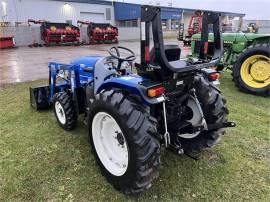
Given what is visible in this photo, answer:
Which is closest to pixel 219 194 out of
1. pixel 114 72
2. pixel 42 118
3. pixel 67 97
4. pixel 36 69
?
pixel 114 72

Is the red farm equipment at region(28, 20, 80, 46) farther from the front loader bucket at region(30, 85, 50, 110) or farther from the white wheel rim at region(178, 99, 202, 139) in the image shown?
the white wheel rim at region(178, 99, 202, 139)

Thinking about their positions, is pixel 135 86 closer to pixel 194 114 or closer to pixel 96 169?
pixel 194 114

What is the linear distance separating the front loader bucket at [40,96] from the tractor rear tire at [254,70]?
13.4 feet

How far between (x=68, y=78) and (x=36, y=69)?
17.9 ft

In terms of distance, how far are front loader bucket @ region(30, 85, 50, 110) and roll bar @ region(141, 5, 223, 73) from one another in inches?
108

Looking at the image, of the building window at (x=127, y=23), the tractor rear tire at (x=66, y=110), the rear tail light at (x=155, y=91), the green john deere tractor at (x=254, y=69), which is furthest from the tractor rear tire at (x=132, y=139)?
the building window at (x=127, y=23)

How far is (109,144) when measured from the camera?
2727mm

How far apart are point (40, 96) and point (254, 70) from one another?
451 cm

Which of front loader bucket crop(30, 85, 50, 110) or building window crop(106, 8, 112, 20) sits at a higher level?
building window crop(106, 8, 112, 20)

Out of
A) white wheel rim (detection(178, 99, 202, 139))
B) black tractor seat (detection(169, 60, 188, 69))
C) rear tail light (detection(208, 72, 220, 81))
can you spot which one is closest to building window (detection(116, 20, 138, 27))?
rear tail light (detection(208, 72, 220, 81))

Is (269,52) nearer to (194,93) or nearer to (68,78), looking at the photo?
(194,93)

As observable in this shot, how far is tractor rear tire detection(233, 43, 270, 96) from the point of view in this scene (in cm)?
549

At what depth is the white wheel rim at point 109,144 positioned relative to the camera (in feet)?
8.38

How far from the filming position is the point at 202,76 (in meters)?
2.80
